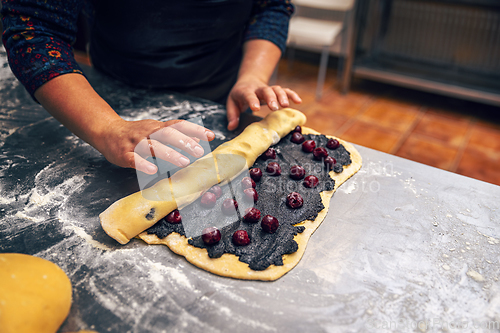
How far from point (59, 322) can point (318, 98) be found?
3123mm

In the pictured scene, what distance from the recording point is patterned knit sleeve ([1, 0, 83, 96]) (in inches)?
35.8

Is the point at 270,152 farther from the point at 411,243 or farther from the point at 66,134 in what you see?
the point at 66,134

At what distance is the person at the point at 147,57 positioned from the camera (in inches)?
32.9

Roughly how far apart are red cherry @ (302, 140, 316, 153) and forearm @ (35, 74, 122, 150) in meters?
0.55

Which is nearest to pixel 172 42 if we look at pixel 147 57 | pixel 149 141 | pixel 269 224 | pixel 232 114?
pixel 147 57

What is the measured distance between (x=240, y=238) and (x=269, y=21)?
94cm

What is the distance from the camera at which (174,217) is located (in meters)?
0.82

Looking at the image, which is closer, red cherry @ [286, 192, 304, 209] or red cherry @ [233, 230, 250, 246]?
red cherry @ [233, 230, 250, 246]

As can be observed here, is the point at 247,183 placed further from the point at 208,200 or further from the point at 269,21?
the point at 269,21

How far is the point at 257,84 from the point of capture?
47.0 inches

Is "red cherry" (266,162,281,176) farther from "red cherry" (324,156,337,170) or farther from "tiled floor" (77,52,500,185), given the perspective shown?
"tiled floor" (77,52,500,185)

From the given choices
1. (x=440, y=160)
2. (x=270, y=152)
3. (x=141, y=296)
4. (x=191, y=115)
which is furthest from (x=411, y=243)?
(x=440, y=160)

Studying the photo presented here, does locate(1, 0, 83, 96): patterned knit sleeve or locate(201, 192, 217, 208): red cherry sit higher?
locate(1, 0, 83, 96): patterned knit sleeve

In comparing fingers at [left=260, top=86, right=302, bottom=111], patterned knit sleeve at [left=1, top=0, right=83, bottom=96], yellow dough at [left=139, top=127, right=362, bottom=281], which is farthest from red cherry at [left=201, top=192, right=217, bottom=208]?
patterned knit sleeve at [left=1, top=0, right=83, bottom=96]
